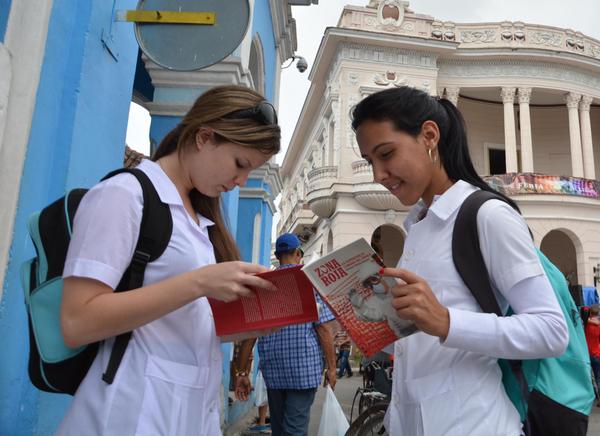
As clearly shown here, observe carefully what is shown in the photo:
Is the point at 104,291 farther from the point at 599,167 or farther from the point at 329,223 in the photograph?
the point at 599,167

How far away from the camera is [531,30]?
20.8 meters

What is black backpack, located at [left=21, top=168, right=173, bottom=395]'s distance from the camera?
3.92 feet

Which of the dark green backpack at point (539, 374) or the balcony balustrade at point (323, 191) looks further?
the balcony balustrade at point (323, 191)

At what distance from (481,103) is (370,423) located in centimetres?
2118

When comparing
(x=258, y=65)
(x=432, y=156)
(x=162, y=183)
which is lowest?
(x=162, y=183)

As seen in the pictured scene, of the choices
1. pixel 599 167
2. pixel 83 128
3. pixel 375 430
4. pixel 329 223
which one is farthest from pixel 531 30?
pixel 83 128

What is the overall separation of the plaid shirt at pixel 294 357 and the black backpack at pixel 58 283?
106 inches

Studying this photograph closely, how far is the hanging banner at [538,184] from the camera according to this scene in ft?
61.2

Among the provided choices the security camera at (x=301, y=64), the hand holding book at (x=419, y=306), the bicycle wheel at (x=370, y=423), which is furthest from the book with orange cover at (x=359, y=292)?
the security camera at (x=301, y=64)

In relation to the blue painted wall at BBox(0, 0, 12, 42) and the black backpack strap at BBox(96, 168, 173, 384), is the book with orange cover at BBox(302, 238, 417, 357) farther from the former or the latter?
the blue painted wall at BBox(0, 0, 12, 42)

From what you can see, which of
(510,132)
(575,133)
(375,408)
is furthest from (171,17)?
(575,133)

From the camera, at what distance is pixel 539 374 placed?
1.32 m

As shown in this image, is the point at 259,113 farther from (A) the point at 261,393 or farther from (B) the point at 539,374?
(A) the point at 261,393

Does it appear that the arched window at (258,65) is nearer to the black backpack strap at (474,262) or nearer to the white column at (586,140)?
the black backpack strap at (474,262)
